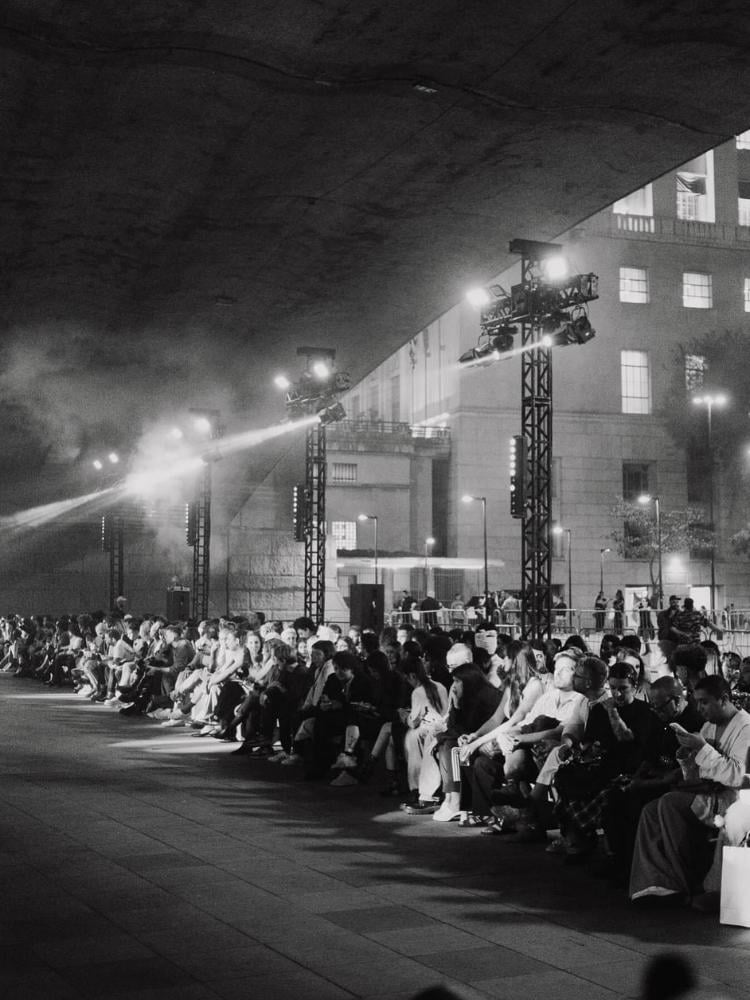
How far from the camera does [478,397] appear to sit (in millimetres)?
54344

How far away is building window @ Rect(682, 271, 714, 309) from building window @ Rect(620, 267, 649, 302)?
205cm

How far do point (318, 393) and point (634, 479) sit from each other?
34.9 m

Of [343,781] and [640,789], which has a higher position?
[640,789]

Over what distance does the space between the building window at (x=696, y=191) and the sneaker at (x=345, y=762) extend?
49.3 metres

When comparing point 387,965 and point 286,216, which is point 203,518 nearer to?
point 286,216

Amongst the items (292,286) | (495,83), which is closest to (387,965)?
(495,83)

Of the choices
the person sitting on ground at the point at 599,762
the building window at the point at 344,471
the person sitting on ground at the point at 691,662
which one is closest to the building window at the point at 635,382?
the building window at the point at 344,471

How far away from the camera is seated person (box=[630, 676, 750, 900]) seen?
6605 mm

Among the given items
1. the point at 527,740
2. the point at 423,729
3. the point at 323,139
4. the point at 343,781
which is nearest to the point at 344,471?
the point at 323,139

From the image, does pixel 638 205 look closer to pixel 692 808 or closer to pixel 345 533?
pixel 345 533

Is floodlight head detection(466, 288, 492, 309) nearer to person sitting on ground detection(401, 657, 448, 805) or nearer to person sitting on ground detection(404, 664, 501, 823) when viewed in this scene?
person sitting on ground detection(401, 657, 448, 805)

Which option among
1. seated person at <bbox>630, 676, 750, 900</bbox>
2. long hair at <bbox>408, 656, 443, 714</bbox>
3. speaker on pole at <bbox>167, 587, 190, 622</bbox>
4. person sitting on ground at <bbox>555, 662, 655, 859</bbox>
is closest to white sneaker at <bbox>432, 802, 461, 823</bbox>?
long hair at <bbox>408, 656, 443, 714</bbox>

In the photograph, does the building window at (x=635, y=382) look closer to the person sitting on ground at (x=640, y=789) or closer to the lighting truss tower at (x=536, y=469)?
the lighting truss tower at (x=536, y=469)

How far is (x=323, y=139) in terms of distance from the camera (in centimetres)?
1459
